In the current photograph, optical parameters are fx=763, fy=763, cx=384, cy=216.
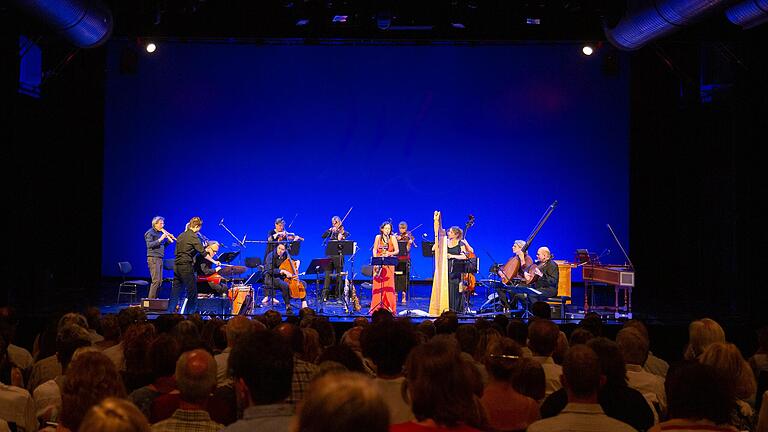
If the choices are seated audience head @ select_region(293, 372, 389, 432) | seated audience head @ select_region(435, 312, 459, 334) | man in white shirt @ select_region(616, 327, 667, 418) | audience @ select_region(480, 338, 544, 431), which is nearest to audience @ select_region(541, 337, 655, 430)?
audience @ select_region(480, 338, 544, 431)

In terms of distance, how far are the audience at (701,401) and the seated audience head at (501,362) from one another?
31.0 inches

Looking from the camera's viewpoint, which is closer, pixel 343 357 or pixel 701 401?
pixel 701 401

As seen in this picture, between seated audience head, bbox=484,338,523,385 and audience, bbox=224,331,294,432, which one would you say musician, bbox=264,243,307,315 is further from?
audience, bbox=224,331,294,432

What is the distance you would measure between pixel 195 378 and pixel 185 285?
763 cm

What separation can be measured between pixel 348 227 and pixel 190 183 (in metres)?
3.18

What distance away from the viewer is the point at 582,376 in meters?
2.87

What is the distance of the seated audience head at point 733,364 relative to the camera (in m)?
3.95

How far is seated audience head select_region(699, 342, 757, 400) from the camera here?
13.0ft

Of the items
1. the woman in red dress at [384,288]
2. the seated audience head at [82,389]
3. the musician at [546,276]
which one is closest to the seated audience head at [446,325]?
the seated audience head at [82,389]

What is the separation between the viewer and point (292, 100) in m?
14.8

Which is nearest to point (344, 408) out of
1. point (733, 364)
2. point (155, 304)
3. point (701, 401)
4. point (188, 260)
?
point (701, 401)

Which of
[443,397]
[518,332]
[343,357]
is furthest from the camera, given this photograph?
[518,332]

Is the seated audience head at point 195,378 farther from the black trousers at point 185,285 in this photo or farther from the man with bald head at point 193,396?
the black trousers at point 185,285

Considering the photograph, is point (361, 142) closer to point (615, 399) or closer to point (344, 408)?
point (615, 399)
